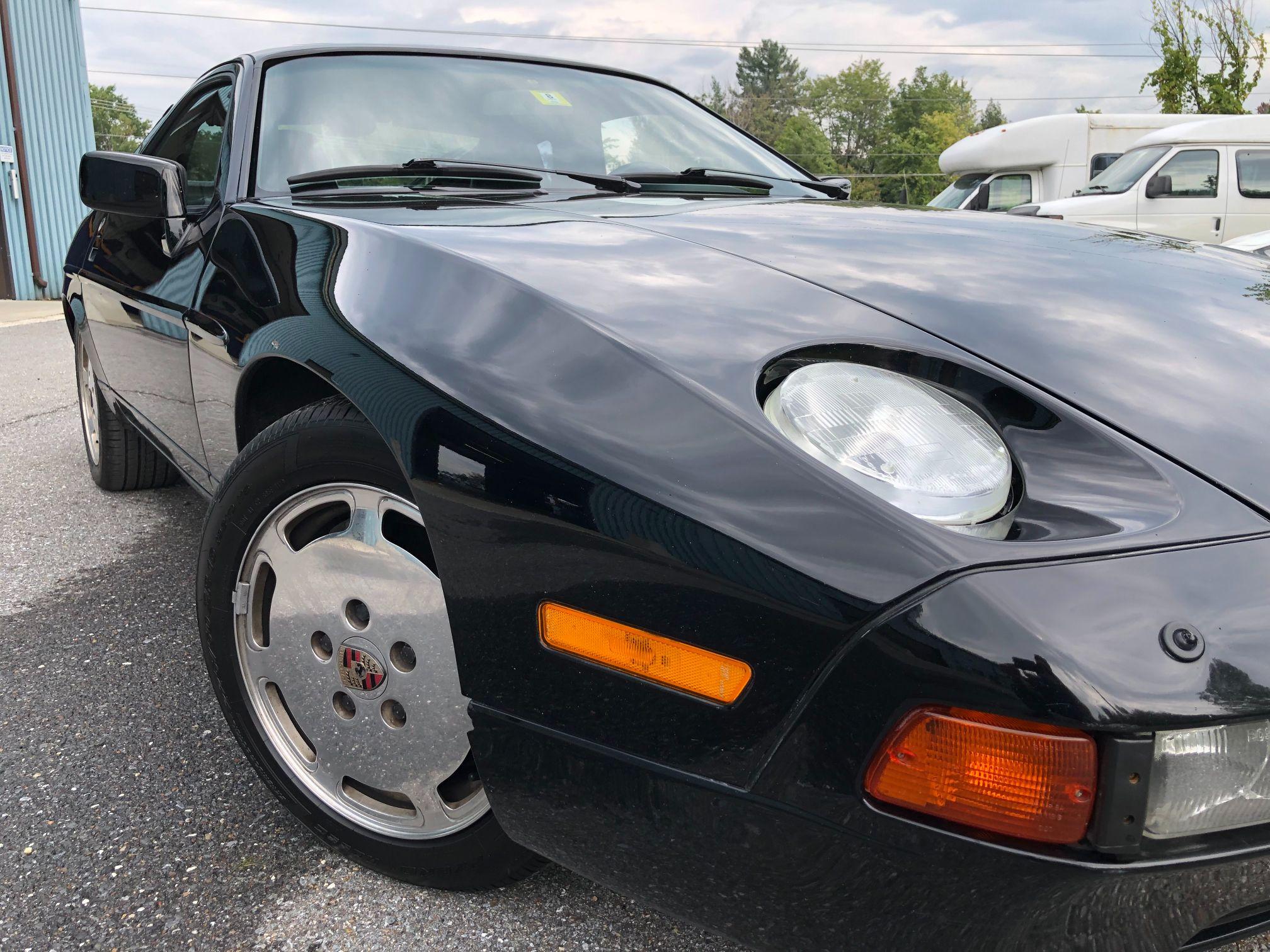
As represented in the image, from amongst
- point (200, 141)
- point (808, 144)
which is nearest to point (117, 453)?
point (200, 141)

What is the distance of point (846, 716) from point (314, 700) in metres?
0.93

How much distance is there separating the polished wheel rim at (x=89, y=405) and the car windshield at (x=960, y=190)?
443 inches

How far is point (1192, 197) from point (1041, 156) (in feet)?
8.96

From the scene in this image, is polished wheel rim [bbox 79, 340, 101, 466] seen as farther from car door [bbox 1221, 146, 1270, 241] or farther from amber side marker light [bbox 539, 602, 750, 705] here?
Answer: car door [bbox 1221, 146, 1270, 241]

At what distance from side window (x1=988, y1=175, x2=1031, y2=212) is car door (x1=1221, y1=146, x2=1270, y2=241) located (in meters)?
2.87

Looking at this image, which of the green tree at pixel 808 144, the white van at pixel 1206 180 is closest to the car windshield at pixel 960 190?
the white van at pixel 1206 180

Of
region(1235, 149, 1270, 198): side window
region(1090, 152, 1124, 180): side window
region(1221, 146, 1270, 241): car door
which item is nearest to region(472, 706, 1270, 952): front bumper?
region(1221, 146, 1270, 241): car door

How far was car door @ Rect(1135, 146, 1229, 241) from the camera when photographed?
11312 millimetres

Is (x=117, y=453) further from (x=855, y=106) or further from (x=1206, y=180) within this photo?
(x=855, y=106)

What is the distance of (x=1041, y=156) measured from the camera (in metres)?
13.9

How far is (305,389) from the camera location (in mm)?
1818

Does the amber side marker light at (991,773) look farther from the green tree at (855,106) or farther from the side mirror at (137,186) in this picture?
the green tree at (855,106)

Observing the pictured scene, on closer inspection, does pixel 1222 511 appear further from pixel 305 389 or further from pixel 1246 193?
pixel 1246 193

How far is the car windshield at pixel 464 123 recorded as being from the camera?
2.27 meters
